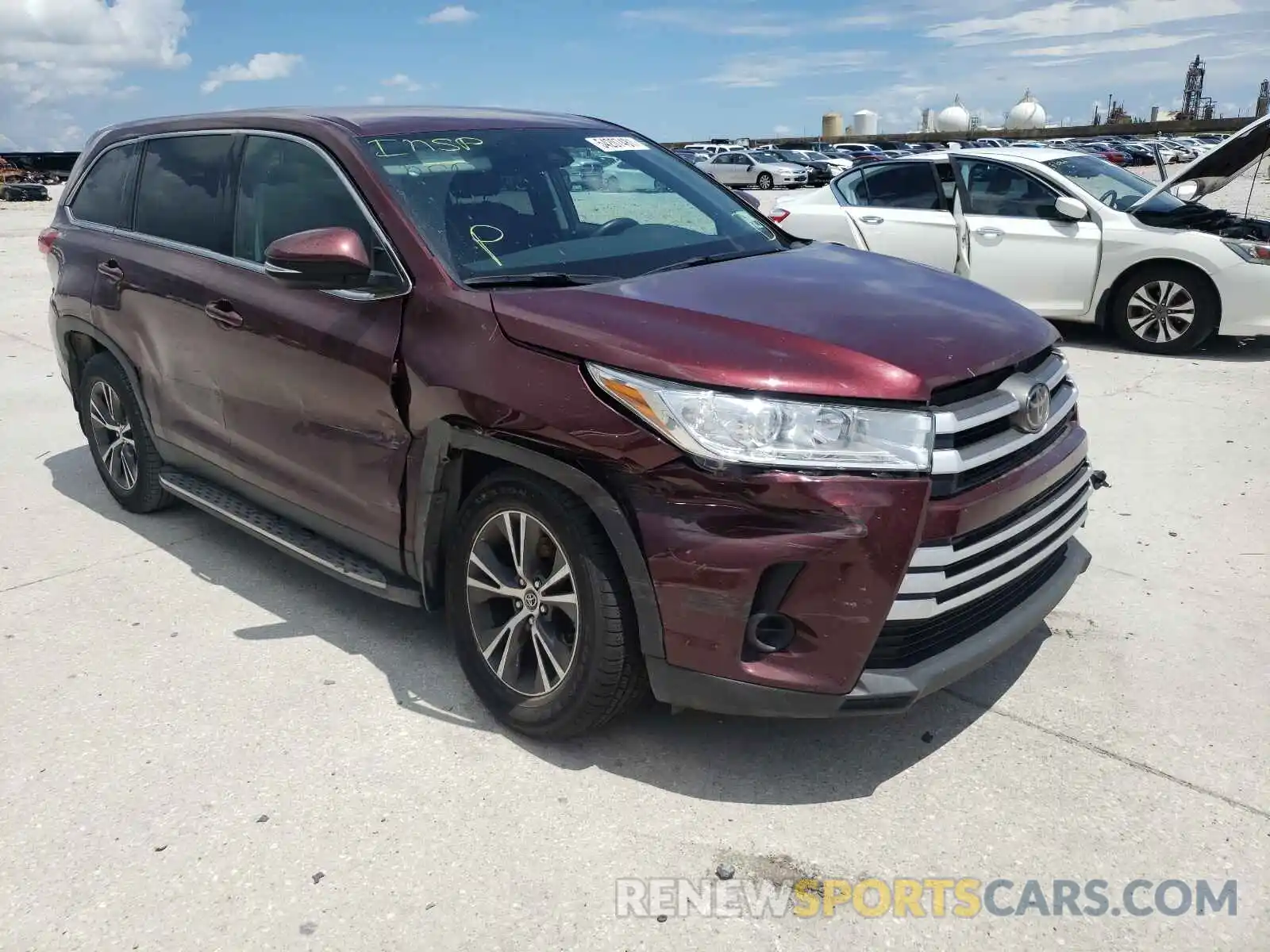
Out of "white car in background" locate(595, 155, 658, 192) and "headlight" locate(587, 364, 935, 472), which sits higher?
"white car in background" locate(595, 155, 658, 192)

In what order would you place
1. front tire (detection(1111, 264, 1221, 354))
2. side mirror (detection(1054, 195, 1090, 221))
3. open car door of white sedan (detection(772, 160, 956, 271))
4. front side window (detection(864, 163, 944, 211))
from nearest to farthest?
front tire (detection(1111, 264, 1221, 354)) < side mirror (detection(1054, 195, 1090, 221)) < open car door of white sedan (detection(772, 160, 956, 271)) < front side window (detection(864, 163, 944, 211))

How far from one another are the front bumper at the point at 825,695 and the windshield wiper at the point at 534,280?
1162 millimetres

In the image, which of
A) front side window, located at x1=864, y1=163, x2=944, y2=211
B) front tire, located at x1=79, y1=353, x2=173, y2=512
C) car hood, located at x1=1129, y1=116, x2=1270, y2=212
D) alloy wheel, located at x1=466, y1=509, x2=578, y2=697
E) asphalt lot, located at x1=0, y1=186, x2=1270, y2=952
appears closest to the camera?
asphalt lot, located at x1=0, y1=186, x2=1270, y2=952

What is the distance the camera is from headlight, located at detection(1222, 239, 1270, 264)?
797 cm

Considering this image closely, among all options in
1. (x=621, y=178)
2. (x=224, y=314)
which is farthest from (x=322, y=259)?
(x=621, y=178)

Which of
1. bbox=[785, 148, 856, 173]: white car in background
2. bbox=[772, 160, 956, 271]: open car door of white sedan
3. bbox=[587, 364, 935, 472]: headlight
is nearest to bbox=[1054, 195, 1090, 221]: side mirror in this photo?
bbox=[772, 160, 956, 271]: open car door of white sedan

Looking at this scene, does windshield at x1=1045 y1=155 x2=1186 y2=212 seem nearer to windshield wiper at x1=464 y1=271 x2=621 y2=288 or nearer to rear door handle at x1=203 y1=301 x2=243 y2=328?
windshield wiper at x1=464 y1=271 x2=621 y2=288

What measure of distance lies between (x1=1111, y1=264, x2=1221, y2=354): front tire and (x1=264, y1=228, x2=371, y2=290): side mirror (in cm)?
706

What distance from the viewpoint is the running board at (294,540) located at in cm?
354

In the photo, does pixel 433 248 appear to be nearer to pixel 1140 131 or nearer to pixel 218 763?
pixel 218 763

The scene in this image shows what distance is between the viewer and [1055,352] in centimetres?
341

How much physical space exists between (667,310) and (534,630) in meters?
1.00

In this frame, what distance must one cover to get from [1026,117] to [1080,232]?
295 ft

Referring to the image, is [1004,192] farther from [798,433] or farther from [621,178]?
[798,433]
